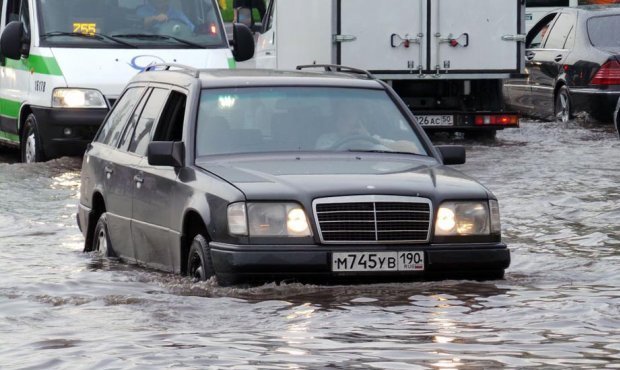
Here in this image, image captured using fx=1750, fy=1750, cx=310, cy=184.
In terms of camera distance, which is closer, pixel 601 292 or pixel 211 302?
pixel 211 302

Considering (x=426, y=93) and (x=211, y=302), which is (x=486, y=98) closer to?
(x=426, y=93)

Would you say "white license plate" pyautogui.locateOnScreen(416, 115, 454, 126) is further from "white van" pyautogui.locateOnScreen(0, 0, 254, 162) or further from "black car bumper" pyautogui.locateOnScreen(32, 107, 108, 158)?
"black car bumper" pyautogui.locateOnScreen(32, 107, 108, 158)

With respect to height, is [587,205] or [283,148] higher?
[283,148]

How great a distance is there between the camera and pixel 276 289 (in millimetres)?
9289

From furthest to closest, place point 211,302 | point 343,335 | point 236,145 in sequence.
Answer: point 236,145
point 211,302
point 343,335

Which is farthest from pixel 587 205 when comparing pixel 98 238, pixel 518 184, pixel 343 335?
pixel 343 335

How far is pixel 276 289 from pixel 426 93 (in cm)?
1430

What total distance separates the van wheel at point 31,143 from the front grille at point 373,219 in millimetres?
9760

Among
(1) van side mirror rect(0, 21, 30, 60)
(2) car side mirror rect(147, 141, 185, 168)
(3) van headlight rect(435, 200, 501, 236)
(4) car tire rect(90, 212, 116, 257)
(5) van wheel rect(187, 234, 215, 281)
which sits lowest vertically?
(4) car tire rect(90, 212, 116, 257)

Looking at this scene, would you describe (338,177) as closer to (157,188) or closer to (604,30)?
(157,188)

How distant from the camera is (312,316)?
28.2 ft

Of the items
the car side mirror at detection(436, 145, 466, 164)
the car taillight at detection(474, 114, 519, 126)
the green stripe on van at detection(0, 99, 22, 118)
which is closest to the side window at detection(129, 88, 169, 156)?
the car side mirror at detection(436, 145, 466, 164)

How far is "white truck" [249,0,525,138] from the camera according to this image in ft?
73.4

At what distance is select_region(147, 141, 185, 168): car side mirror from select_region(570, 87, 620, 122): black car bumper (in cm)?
1388
